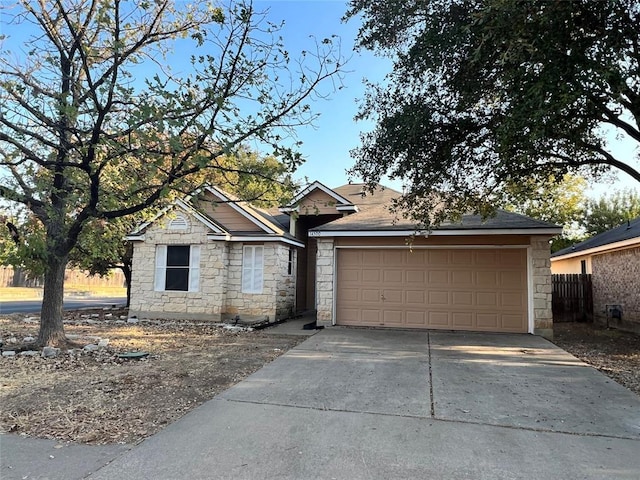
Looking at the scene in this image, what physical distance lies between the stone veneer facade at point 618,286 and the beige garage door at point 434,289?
4424 millimetres

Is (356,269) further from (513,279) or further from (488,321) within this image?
(513,279)

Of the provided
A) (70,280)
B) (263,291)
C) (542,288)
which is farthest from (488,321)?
(70,280)

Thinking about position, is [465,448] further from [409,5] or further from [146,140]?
[409,5]

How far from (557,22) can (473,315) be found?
24.8 feet

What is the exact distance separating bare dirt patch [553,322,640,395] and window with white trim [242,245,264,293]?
8669mm

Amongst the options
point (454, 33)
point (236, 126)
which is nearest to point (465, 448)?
point (236, 126)

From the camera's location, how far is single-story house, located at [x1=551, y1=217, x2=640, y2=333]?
479 inches

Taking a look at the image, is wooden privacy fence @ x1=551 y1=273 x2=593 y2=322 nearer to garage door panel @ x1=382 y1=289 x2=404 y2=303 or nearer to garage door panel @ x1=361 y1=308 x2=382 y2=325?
garage door panel @ x1=382 y1=289 x2=404 y2=303

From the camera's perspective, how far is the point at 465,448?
3811 mm

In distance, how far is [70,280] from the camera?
39281mm

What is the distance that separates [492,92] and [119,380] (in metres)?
7.69

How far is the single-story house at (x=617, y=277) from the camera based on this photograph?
12.2m

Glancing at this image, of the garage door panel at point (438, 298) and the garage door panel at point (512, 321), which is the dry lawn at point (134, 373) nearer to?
the garage door panel at point (512, 321)

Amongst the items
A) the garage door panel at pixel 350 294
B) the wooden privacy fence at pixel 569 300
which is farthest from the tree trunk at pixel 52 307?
the wooden privacy fence at pixel 569 300
